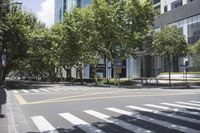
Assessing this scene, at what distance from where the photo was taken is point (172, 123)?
12.5 m

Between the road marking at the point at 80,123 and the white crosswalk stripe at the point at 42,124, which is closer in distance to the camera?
the road marking at the point at 80,123

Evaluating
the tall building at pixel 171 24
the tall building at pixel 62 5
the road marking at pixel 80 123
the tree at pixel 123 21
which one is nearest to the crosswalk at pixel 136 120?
the road marking at pixel 80 123

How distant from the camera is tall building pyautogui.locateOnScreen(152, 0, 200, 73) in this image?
64938 mm

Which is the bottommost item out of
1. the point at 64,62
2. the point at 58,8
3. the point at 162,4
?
the point at 64,62

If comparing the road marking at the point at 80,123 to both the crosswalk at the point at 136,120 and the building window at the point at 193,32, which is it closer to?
the crosswalk at the point at 136,120

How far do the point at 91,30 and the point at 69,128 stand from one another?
132 feet

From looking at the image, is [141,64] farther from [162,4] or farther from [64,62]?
[64,62]

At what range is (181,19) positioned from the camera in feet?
227

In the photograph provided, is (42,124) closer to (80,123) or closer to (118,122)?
(80,123)

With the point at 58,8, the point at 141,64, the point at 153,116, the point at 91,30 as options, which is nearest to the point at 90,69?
the point at 141,64

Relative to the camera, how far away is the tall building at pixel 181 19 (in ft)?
213

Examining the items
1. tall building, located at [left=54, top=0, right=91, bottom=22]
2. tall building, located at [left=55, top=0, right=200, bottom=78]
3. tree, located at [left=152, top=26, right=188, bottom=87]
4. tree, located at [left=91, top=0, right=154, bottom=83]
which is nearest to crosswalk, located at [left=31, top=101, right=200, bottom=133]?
tree, located at [left=91, top=0, right=154, bottom=83]

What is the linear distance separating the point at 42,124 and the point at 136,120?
3.12 meters

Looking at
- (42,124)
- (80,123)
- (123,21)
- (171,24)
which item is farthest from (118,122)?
(171,24)
